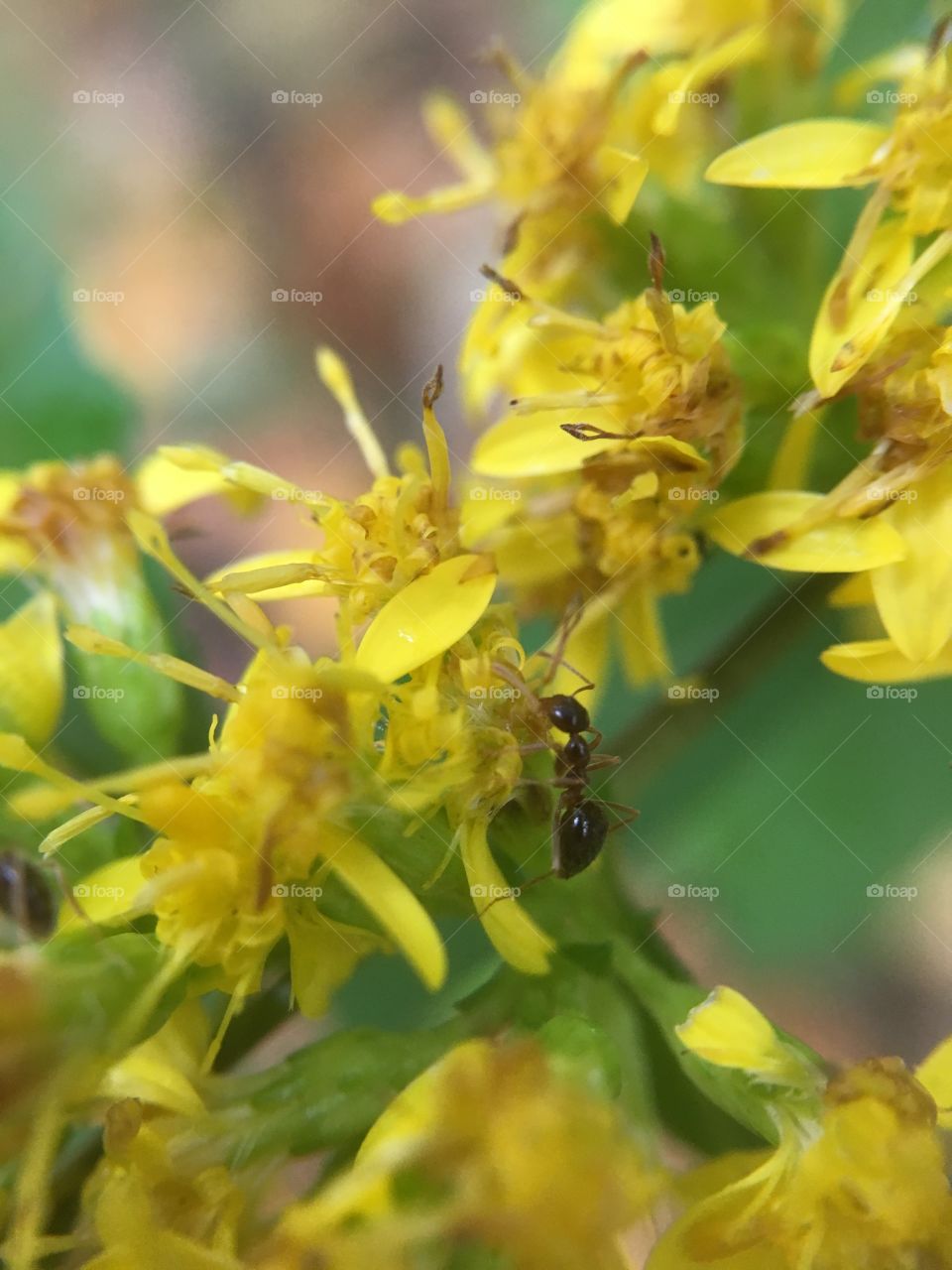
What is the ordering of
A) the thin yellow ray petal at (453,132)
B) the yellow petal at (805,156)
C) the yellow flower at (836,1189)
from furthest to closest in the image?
the thin yellow ray petal at (453,132)
the yellow petal at (805,156)
the yellow flower at (836,1189)

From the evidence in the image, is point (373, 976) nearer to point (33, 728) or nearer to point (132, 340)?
point (33, 728)

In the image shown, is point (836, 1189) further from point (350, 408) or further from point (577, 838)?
point (350, 408)

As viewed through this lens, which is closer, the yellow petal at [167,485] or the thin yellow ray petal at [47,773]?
the thin yellow ray petal at [47,773]

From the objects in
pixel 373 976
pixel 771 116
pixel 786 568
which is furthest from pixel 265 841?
pixel 771 116

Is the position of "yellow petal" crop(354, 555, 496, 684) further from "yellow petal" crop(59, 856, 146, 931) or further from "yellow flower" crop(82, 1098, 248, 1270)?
"yellow flower" crop(82, 1098, 248, 1270)

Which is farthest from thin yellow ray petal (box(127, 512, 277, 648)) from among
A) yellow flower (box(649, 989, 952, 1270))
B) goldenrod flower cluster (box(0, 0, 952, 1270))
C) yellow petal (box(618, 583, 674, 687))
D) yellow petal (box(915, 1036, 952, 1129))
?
yellow petal (box(915, 1036, 952, 1129))

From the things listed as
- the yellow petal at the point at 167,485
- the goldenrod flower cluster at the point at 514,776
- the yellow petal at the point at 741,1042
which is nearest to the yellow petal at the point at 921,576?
the goldenrod flower cluster at the point at 514,776

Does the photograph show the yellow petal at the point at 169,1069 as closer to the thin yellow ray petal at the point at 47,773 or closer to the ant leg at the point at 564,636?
the thin yellow ray petal at the point at 47,773

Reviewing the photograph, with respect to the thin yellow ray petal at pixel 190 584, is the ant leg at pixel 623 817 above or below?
below

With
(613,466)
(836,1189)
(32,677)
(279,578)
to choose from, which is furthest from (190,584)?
(836,1189)
